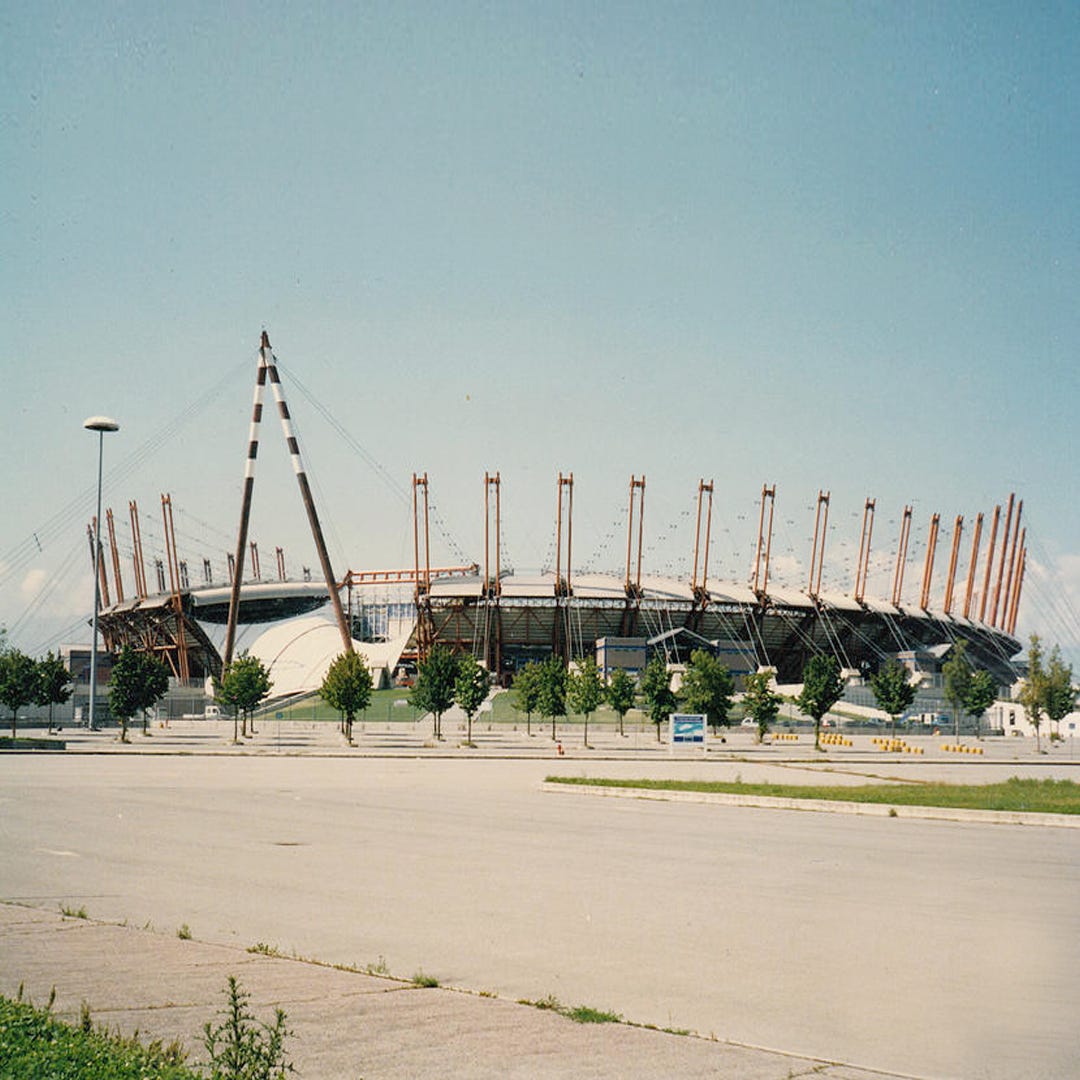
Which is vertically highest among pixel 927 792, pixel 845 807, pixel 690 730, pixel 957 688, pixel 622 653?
pixel 845 807

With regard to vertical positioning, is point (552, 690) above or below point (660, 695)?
above

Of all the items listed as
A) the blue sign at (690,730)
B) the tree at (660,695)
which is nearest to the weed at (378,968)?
the blue sign at (690,730)

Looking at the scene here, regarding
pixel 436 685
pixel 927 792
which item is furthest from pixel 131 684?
pixel 927 792

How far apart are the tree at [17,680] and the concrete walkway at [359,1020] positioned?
6026cm

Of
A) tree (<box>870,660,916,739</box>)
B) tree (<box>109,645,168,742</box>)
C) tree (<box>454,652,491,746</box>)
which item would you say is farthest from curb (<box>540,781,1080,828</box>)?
tree (<box>870,660,916,739</box>)

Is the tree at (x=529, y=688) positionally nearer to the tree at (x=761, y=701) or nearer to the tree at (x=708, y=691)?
the tree at (x=708, y=691)

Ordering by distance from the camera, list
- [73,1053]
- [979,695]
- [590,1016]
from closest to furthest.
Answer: [73,1053] → [590,1016] → [979,695]

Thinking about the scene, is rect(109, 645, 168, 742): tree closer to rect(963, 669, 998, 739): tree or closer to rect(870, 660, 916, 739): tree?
rect(870, 660, 916, 739): tree

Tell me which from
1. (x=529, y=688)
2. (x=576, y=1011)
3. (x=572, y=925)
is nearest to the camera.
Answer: (x=576, y=1011)

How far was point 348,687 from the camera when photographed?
58656 mm

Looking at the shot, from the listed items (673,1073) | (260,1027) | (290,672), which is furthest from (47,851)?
(290,672)

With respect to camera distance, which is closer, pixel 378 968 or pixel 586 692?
pixel 378 968

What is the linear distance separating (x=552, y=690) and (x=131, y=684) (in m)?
23.4

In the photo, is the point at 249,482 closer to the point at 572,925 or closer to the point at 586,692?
the point at 586,692
